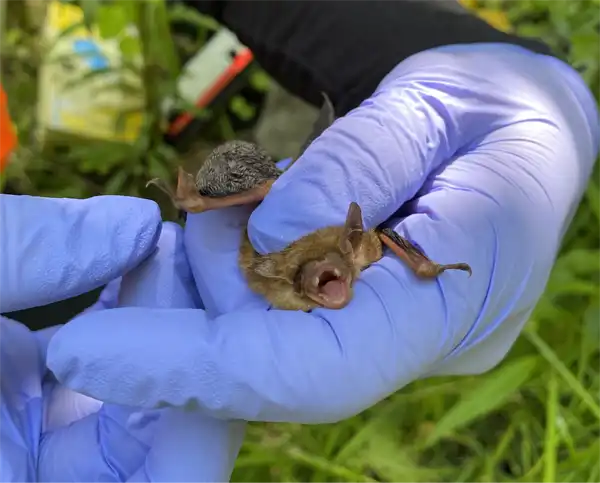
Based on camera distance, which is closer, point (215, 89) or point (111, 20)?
point (111, 20)

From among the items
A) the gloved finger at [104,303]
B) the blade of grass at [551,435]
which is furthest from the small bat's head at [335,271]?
the blade of grass at [551,435]

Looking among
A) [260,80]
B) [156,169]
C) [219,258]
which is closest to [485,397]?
[219,258]

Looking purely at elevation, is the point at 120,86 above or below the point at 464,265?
below

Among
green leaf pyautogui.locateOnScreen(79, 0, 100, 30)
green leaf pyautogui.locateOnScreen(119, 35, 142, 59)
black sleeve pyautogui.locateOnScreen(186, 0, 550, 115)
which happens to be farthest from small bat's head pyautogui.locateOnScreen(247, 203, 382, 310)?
green leaf pyautogui.locateOnScreen(119, 35, 142, 59)

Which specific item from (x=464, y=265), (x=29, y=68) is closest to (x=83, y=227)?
(x=464, y=265)

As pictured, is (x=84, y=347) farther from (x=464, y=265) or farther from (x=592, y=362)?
(x=592, y=362)

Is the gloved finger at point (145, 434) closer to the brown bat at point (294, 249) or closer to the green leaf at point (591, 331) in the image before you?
the brown bat at point (294, 249)

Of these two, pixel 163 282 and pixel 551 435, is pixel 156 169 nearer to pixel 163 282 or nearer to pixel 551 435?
pixel 163 282
